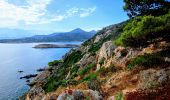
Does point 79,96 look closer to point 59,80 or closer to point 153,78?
point 153,78

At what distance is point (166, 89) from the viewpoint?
67.9ft

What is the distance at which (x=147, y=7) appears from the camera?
2752 cm

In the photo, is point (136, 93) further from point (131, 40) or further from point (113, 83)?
point (113, 83)

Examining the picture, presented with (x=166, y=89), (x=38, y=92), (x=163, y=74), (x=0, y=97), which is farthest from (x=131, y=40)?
(x=0, y=97)

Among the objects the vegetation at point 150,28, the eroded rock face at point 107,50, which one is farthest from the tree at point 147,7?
the eroded rock face at point 107,50

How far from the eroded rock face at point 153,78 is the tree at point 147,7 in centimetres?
596

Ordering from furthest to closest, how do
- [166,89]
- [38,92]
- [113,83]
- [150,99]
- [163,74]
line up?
[38,92]
[113,83]
[163,74]
[166,89]
[150,99]

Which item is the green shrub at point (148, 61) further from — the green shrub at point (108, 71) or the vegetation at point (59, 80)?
the vegetation at point (59, 80)

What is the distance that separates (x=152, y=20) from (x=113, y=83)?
28.2 ft

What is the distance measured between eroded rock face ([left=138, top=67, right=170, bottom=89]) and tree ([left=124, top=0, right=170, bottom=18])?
19.5 ft

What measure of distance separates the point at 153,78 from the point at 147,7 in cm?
762

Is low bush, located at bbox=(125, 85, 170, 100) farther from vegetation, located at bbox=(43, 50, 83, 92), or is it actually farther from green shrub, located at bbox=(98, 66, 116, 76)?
vegetation, located at bbox=(43, 50, 83, 92)

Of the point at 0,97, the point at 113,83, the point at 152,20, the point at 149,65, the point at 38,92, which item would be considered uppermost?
the point at 152,20

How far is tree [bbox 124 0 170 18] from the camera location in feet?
89.1
